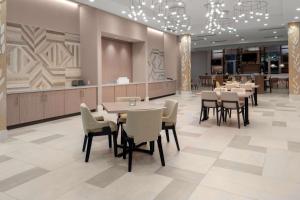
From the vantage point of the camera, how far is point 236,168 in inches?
142

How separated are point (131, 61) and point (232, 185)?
999 cm

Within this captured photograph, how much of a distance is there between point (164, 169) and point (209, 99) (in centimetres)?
352

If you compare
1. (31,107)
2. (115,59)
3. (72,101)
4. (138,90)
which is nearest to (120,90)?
(138,90)

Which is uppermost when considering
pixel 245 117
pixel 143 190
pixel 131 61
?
pixel 131 61

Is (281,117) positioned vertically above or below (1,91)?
below

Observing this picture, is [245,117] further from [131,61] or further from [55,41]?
[131,61]

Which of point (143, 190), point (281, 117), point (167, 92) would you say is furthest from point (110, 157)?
point (167, 92)

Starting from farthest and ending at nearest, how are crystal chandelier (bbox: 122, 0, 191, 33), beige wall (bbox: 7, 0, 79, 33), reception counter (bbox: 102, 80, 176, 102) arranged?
reception counter (bbox: 102, 80, 176, 102) → crystal chandelier (bbox: 122, 0, 191, 33) → beige wall (bbox: 7, 0, 79, 33)

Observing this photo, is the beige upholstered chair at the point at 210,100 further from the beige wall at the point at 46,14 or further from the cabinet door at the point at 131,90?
the beige wall at the point at 46,14

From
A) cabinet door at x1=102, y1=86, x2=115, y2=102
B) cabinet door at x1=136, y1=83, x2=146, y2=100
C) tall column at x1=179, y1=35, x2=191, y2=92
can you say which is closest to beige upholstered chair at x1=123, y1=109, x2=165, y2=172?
cabinet door at x1=102, y1=86, x2=115, y2=102

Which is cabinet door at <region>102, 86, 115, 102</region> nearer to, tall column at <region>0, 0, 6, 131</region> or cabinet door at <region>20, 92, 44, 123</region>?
cabinet door at <region>20, 92, 44, 123</region>

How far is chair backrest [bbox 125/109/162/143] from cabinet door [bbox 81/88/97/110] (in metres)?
5.13

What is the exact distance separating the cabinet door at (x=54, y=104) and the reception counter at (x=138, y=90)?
2.05m

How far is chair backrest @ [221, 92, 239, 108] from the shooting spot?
20.2 ft
